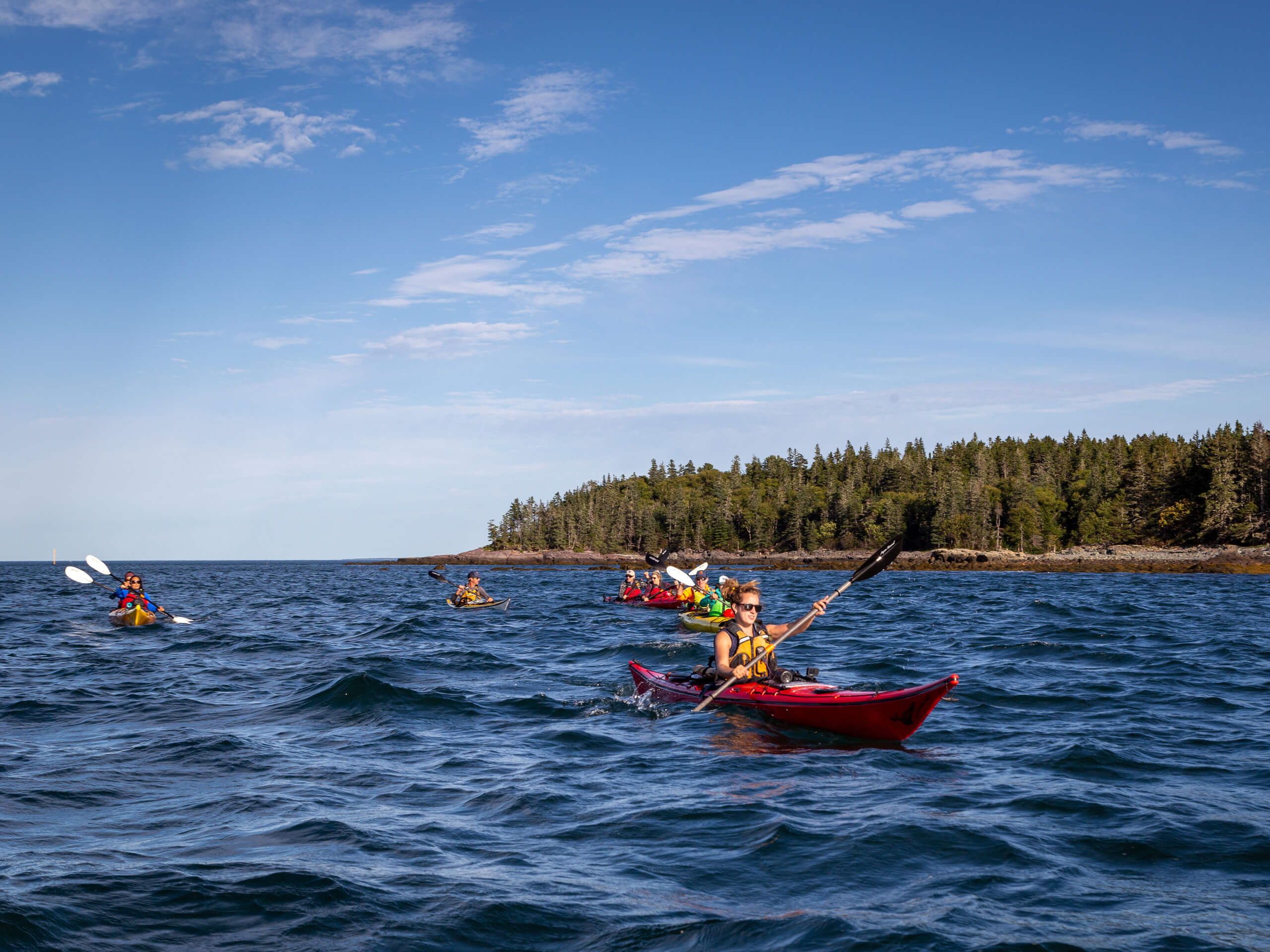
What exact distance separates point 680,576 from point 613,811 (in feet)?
68.0

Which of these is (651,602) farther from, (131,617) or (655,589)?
(131,617)

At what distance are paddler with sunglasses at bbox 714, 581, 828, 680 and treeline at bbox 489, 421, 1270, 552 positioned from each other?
356 feet

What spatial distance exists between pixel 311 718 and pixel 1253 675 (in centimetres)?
1582

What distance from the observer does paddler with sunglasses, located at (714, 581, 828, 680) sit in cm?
1219

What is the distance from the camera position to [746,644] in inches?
493

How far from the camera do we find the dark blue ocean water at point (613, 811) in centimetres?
592

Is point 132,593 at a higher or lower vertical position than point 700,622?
higher

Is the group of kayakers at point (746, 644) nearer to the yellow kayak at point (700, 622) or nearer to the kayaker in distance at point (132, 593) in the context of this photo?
the yellow kayak at point (700, 622)

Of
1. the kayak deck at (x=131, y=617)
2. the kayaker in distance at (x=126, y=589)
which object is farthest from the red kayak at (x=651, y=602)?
the kayaker in distance at (x=126, y=589)

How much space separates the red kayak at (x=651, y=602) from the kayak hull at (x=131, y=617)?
1684cm

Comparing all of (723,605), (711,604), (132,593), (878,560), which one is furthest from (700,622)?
(132,593)

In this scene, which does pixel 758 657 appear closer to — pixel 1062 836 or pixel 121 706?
pixel 1062 836

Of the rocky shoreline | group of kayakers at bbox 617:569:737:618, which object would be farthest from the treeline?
group of kayakers at bbox 617:569:737:618

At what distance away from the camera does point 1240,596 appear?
4344cm
